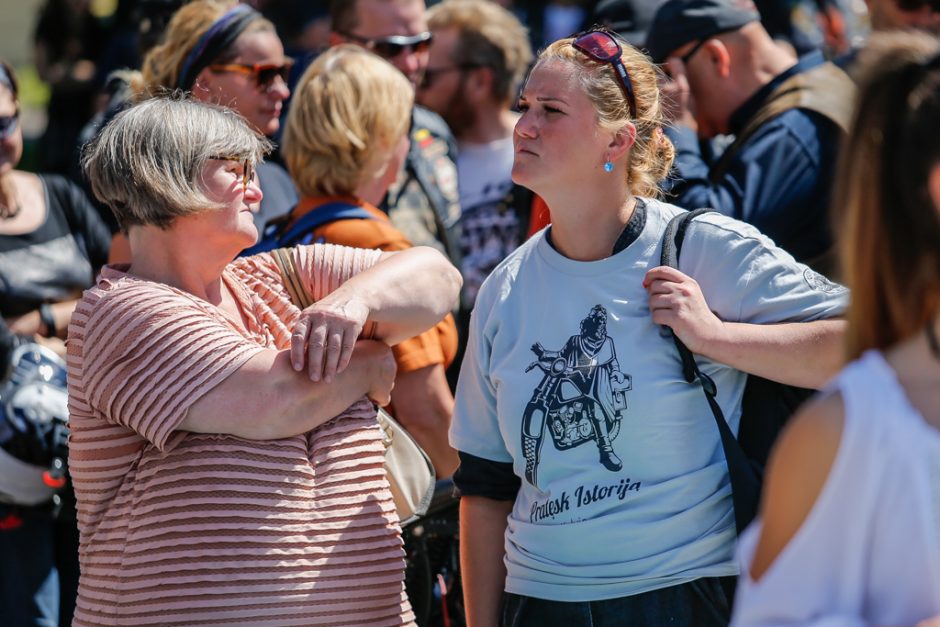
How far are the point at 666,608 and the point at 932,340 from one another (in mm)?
1042

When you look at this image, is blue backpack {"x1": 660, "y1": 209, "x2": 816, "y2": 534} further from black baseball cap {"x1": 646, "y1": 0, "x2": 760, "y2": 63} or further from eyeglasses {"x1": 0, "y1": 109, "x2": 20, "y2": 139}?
eyeglasses {"x1": 0, "y1": 109, "x2": 20, "y2": 139}

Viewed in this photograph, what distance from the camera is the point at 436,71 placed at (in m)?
5.19

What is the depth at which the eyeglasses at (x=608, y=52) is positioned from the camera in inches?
103

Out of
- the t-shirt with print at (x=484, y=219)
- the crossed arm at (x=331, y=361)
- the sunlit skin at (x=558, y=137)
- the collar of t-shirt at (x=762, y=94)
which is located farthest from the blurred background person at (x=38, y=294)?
the collar of t-shirt at (x=762, y=94)

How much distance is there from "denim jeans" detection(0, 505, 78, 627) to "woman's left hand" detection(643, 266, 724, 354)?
191 cm

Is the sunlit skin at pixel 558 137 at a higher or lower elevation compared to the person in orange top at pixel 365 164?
higher

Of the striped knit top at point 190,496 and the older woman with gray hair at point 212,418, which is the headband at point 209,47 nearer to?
the older woman with gray hair at point 212,418

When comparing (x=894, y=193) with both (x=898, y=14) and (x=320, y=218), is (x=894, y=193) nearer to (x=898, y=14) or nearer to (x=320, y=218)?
(x=320, y=218)

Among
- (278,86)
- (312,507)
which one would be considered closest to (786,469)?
(312,507)

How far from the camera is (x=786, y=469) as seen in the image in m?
1.50

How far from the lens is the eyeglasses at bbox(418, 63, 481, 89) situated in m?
5.12

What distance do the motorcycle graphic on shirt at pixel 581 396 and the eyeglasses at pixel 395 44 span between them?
2569 mm

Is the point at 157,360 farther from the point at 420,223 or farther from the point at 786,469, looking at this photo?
the point at 420,223

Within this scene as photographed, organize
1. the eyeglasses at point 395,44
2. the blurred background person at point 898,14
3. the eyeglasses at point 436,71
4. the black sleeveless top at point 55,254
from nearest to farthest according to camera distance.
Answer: the black sleeveless top at point 55,254 → the blurred background person at point 898,14 → the eyeglasses at point 395,44 → the eyeglasses at point 436,71
